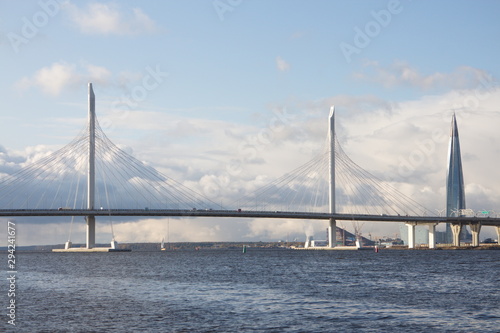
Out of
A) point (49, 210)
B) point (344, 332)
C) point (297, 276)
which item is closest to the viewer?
point (344, 332)

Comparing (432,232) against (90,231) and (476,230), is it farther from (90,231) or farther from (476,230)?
(90,231)

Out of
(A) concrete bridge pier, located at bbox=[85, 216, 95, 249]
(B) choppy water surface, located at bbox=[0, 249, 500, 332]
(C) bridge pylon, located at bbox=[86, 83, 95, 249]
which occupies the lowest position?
(B) choppy water surface, located at bbox=[0, 249, 500, 332]

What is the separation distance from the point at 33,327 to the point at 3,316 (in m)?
4.16

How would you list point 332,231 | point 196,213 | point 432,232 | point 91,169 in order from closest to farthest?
point 91,169
point 196,213
point 332,231
point 432,232

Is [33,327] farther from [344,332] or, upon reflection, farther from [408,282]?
[408,282]

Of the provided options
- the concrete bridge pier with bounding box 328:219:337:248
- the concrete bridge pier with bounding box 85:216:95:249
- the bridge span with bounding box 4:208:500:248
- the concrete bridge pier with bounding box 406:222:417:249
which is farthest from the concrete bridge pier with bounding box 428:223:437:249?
the concrete bridge pier with bounding box 85:216:95:249

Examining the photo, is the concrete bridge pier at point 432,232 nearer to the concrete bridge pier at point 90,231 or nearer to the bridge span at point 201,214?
the bridge span at point 201,214

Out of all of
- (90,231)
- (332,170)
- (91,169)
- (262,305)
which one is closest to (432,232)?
(332,170)

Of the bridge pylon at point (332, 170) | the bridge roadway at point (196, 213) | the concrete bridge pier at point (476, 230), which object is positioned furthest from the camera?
the concrete bridge pier at point (476, 230)

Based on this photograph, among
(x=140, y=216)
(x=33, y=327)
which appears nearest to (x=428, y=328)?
(x=33, y=327)

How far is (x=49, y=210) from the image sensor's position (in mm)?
120375

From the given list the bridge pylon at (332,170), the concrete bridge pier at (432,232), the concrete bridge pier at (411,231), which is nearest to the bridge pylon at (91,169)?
the bridge pylon at (332,170)

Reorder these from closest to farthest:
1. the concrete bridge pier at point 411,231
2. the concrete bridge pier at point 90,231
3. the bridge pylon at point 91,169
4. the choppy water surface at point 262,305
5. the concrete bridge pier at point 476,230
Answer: the choppy water surface at point 262,305 < the bridge pylon at point 91,169 < the concrete bridge pier at point 90,231 < the concrete bridge pier at point 411,231 < the concrete bridge pier at point 476,230

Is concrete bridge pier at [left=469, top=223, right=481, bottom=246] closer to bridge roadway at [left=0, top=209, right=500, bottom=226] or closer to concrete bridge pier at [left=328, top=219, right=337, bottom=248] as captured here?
bridge roadway at [left=0, top=209, right=500, bottom=226]
